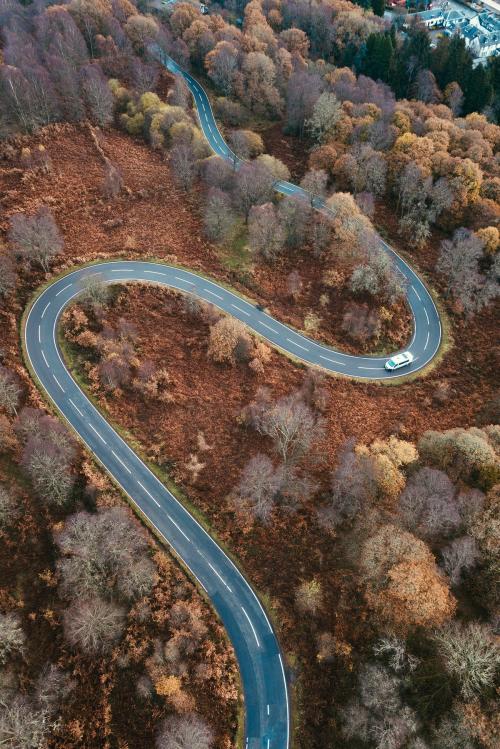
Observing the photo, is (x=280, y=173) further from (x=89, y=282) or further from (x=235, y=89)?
(x=89, y=282)

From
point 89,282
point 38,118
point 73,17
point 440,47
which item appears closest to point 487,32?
point 440,47

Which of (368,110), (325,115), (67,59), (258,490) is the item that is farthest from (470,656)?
(67,59)

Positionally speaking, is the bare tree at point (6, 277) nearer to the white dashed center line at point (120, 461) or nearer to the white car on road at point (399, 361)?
the white dashed center line at point (120, 461)

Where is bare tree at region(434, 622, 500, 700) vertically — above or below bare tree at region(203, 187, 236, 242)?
below

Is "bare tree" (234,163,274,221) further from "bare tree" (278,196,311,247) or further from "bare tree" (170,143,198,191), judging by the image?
"bare tree" (170,143,198,191)

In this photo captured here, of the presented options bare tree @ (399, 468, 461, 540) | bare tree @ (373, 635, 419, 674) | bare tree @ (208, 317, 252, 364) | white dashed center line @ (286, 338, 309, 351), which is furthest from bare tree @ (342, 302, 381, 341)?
bare tree @ (373, 635, 419, 674)

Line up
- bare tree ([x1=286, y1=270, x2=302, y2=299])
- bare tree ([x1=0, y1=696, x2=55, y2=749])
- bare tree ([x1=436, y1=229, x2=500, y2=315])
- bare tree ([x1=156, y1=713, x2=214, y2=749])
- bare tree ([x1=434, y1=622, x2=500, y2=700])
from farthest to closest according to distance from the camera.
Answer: bare tree ([x1=436, y1=229, x2=500, y2=315]) < bare tree ([x1=286, y1=270, x2=302, y2=299]) < bare tree ([x1=434, y1=622, x2=500, y2=700]) < bare tree ([x1=156, y1=713, x2=214, y2=749]) < bare tree ([x1=0, y1=696, x2=55, y2=749])

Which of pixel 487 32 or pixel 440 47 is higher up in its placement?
pixel 487 32
